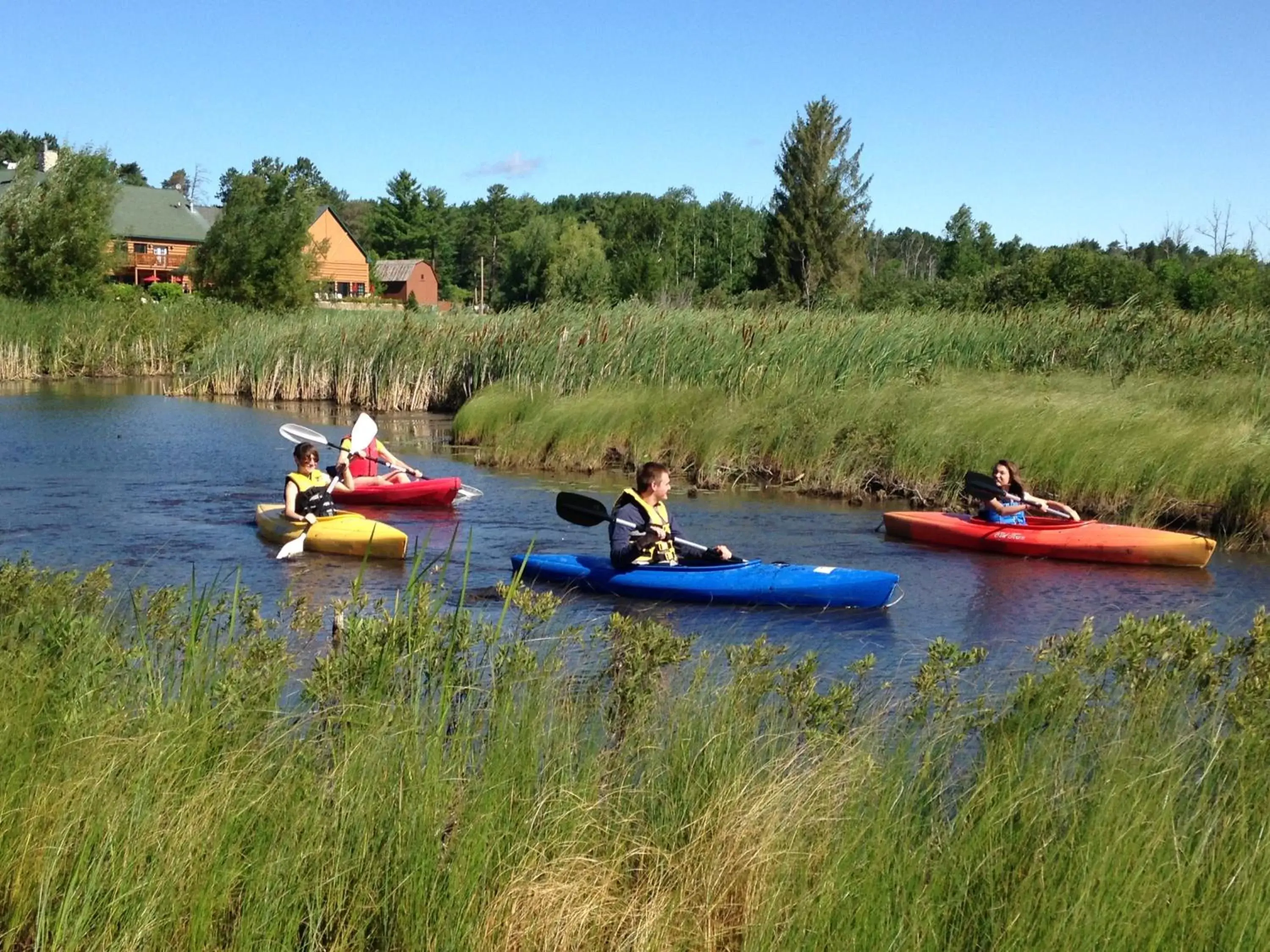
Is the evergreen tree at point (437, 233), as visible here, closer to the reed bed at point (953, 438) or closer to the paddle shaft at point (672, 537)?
the reed bed at point (953, 438)

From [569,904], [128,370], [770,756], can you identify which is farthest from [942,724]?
[128,370]

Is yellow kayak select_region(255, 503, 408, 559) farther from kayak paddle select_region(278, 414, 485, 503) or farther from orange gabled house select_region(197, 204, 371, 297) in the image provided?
orange gabled house select_region(197, 204, 371, 297)

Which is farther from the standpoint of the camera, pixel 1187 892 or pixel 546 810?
pixel 546 810

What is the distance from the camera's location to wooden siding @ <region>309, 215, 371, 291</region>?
71312 millimetres

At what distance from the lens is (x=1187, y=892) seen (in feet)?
10.9

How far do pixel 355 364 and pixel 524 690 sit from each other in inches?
885

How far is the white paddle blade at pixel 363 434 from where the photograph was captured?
14.5 m

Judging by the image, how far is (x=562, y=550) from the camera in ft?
39.9

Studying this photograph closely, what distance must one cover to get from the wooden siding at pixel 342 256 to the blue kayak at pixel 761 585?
6218cm

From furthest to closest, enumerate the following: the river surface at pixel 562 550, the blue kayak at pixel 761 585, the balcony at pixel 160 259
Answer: the balcony at pixel 160 259, the blue kayak at pixel 761 585, the river surface at pixel 562 550

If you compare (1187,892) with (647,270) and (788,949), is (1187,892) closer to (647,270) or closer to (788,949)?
(788,949)

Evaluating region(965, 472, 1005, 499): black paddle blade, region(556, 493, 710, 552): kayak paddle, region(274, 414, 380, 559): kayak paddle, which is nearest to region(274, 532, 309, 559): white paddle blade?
region(274, 414, 380, 559): kayak paddle

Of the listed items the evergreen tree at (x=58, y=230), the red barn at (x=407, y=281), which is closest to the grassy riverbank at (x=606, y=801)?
the evergreen tree at (x=58, y=230)

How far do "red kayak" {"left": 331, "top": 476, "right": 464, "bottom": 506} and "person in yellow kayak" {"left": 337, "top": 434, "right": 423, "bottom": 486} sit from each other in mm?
96
